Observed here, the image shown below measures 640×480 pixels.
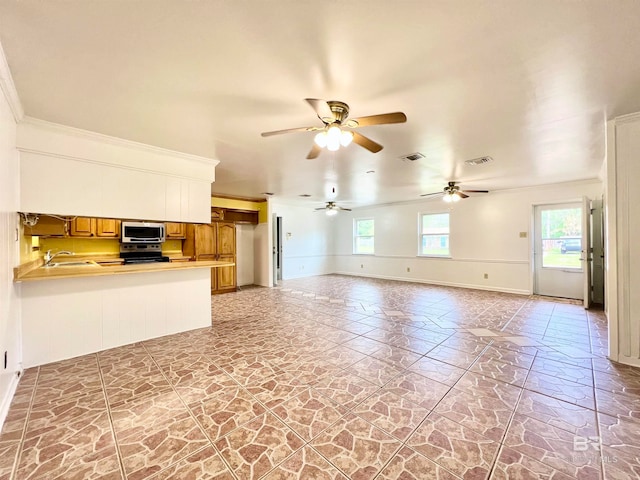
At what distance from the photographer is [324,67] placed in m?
1.90

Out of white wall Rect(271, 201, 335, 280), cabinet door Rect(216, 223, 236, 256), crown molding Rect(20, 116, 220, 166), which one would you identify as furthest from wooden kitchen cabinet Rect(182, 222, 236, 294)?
crown molding Rect(20, 116, 220, 166)

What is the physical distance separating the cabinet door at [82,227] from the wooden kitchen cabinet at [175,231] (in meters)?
1.24

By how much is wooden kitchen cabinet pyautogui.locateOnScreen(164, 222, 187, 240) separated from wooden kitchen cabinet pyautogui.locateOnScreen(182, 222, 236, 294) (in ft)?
0.30

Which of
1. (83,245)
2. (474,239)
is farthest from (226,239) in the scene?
(474,239)

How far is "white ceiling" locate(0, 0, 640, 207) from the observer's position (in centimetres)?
147

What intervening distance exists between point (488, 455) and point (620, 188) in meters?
3.01

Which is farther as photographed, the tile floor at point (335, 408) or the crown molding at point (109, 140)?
the crown molding at point (109, 140)

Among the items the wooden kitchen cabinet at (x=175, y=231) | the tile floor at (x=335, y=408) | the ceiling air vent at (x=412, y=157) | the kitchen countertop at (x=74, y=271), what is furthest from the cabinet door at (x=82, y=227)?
the ceiling air vent at (x=412, y=157)

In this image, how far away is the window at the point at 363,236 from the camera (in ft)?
31.3

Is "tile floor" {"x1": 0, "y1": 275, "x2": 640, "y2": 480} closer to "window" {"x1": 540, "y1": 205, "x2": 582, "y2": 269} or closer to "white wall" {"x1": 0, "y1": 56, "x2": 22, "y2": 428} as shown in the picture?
"white wall" {"x1": 0, "y1": 56, "x2": 22, "y2": 428}

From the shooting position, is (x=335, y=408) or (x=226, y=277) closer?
(x=335, y=408)

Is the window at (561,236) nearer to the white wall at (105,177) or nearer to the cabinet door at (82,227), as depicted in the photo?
the white wall at (105,177)

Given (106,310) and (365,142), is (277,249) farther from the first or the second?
(365,142)

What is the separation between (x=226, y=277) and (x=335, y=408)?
5.26m
